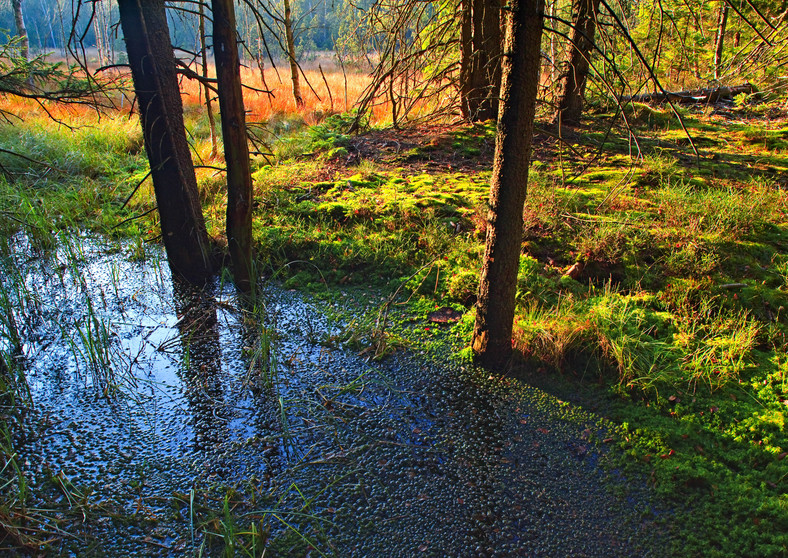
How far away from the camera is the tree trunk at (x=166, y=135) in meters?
3.96

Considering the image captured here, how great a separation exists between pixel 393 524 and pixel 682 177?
531 centimetres

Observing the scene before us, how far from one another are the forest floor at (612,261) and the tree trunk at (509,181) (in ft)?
0.63

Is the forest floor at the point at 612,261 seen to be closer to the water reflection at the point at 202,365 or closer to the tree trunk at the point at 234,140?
Answer: the tree trunk at the point at 234,140

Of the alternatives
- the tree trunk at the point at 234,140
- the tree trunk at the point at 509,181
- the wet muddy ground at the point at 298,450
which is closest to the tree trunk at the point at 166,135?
the tree trunk at the point at 234,140

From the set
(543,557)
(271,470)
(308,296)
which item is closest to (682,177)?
(308,296)

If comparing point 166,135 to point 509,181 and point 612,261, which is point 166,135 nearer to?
point 509,181

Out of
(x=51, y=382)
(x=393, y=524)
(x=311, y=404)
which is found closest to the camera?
(x=393, y=524)

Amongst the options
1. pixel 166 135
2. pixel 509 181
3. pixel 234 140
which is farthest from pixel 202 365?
pixel 509 181

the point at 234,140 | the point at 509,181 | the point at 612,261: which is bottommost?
the point at 612,261

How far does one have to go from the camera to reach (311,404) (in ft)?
10.2

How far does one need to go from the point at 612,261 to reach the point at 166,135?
4156mm

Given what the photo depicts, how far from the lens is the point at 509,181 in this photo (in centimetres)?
298

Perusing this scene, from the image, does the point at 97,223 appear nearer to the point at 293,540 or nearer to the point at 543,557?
the point at 293,540

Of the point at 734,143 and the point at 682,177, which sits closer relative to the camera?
the point at 682,177
